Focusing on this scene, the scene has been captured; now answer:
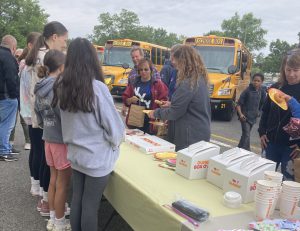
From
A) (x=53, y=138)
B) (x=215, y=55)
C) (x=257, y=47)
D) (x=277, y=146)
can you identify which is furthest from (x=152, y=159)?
(x=257, y=47)

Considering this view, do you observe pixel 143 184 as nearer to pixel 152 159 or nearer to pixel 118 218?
pixel 152 159

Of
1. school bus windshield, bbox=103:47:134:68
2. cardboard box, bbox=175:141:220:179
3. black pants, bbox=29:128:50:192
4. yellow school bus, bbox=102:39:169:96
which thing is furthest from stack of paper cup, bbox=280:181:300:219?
school bus windshield, bbox=103:47:134:68

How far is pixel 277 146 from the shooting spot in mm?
3125

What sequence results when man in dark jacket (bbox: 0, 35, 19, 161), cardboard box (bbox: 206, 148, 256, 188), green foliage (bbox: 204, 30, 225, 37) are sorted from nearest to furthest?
cardboard box (bbox: 206, 148, 256, 188), man in dark jacket (bbox: 0, 35, 19, 161), green foliage (bbox: 204, 30, 225, 37)

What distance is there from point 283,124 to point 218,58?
293 inches

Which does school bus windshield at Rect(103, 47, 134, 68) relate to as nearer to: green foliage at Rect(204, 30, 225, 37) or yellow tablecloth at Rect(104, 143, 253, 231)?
yellow tablecloth at Rect(104, 143, 253, 231)

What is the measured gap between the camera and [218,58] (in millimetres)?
10203

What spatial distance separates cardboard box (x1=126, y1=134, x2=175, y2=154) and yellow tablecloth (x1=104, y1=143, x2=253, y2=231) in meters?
0.25

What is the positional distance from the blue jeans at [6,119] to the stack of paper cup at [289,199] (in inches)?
168

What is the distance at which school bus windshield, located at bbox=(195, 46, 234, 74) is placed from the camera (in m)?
10.1

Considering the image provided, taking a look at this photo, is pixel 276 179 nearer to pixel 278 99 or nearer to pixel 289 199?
pixel 289 199

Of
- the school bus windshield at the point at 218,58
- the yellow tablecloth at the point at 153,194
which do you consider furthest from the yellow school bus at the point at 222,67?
the yellow tablecloth at the point at 153,194

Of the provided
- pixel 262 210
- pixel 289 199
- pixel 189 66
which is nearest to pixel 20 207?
pixel 189 66

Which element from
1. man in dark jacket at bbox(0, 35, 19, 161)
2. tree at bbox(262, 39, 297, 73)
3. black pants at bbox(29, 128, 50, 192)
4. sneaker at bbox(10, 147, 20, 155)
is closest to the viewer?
black pants at bbox(29, 128, 50, 192)
